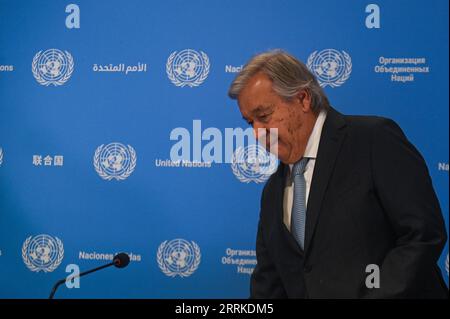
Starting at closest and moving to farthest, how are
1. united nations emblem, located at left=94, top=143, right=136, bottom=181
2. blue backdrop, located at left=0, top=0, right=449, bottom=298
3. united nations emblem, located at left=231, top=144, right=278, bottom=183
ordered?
blue backdrop, located at left=0, top=0, right=449, bottom=298
united nations emblem, located at left=231, top=144, right=278, bottom=183
united nations emblem, located at left=94, top=143, right=136, bottom=181

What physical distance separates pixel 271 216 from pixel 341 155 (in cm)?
32

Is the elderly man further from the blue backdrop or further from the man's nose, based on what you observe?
the blue backdrop

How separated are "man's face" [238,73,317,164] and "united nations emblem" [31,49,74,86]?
4.30ft

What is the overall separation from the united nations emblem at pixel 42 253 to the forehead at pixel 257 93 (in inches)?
57.4

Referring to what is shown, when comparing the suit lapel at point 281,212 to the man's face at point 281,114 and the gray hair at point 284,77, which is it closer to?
the man's face at point 281,114

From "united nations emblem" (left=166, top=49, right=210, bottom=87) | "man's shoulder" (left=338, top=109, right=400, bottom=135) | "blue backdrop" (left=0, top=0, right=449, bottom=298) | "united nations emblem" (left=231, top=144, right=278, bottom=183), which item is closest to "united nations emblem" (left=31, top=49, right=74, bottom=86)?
"blue backdrop" (left=0, top=0, right=449, bottom=298)

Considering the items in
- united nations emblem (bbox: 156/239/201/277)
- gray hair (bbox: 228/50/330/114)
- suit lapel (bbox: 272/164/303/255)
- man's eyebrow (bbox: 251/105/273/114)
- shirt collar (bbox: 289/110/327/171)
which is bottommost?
united nations emblem (bbox: 156/239/201/277)

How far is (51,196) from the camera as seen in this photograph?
262 centimetres

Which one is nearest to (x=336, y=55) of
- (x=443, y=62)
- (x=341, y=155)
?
(x=443, y=62)

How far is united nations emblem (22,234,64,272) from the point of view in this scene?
→ 8.59 ft

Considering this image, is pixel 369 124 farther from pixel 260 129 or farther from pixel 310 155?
pixel 260 129

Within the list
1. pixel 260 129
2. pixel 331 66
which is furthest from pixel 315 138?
pixel 331 66

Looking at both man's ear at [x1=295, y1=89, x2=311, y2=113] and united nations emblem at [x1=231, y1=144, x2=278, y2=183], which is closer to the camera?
man's ear at [x1=295, y1=89, x2=311, y2=113]

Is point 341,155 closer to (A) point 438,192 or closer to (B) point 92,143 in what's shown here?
(A) point 438,192
